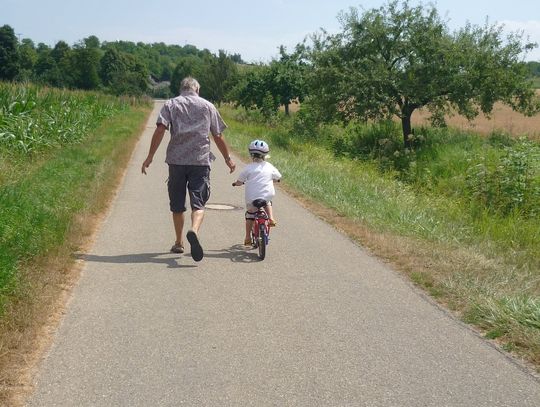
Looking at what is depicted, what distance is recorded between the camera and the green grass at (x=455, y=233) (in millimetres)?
5074

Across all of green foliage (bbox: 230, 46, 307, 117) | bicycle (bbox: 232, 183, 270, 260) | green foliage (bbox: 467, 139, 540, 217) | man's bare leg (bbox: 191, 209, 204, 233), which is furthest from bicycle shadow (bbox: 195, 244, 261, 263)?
green foliage (bbox: 230, 46, 307, 117)

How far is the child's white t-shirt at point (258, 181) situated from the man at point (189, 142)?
48 centimetres

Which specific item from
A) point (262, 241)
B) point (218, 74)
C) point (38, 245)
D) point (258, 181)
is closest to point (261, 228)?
point (262, 241)

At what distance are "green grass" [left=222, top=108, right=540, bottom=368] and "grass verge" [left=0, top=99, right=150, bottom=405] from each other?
3315mm

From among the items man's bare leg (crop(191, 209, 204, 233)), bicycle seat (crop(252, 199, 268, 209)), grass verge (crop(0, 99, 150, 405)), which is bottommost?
grass verge (crop(0, 99, 150, 405))

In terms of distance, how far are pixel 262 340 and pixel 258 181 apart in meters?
3.09

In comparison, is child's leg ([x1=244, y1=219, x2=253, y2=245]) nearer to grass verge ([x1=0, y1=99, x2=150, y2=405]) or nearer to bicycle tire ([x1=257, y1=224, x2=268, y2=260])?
bicycle tire ([x1=257, y1=224, x2=268, y2=260])

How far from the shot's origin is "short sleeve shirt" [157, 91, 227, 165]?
6812mm

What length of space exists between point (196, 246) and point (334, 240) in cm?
223

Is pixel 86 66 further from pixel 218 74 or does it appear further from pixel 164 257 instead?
pixel 164 257

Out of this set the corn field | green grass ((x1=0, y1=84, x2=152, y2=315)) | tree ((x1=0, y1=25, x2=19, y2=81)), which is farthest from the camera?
tree ((x1=0, y1=25, x2=19, y2=81))

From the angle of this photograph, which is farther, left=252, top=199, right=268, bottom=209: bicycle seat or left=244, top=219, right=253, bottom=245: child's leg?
left=244, top=219, right=253, bottom=245: child's leg

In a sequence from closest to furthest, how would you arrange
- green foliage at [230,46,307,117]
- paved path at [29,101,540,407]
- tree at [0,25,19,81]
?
paved path at [29,101,540,407], green foliage at [230,46,307,117], tree at [0,25,19,81]

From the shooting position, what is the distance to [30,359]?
4012 millimetres
